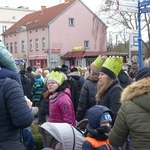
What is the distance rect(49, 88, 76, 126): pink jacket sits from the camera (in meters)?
5.06

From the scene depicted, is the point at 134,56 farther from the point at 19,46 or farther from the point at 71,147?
Answer: the point at 71,147

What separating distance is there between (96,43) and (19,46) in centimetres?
1119

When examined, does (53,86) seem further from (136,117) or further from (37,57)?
(37,57)

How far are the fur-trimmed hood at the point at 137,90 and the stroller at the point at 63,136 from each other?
0.92m

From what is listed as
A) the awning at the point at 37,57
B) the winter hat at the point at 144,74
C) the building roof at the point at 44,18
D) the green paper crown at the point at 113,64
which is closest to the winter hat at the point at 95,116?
the winter hat at the point at 144,74

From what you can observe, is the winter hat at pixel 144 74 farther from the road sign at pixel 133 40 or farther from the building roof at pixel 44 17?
the building roof at pixel 44 17

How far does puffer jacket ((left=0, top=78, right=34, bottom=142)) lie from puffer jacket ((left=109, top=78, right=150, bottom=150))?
0.82 meters

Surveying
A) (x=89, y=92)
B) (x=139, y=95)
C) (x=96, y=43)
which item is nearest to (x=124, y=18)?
(x=96, y=43)

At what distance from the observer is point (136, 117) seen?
3.02 metres

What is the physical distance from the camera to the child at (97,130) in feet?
11.8

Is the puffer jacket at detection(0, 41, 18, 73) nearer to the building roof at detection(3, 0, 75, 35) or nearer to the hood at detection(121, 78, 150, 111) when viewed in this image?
the hood at detection(121, 78, 150, 111)

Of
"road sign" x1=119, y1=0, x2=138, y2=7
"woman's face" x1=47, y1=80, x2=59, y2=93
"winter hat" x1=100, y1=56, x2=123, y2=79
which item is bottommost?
"woman's face" x1=47, y1=80, x2=59, y2=93

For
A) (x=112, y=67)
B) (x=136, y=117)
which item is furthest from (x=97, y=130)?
(x=112, y=67)

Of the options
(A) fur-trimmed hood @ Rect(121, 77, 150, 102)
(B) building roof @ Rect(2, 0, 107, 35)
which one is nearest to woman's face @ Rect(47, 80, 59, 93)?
(A) fur-trimmed hood @ Rect(121, 77, 150, 102)
